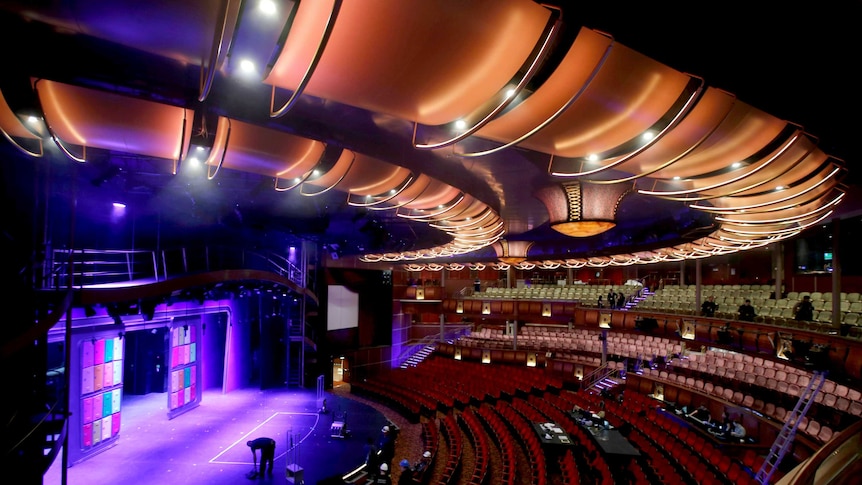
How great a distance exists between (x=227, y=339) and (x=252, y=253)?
516 centimetres

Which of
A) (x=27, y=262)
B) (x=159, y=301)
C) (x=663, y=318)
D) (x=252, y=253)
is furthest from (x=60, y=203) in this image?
(x=663, y=318)

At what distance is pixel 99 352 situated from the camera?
1217 cm

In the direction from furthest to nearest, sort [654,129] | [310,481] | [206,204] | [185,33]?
[206,204]
[310,481]
[654,129]
[185,33]

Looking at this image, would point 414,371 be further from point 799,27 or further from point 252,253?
point 799,27

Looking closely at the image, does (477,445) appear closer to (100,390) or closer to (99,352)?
(100,390)

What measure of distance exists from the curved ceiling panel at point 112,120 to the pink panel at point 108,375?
11.4 m

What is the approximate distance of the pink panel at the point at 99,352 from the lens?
12.0 meters

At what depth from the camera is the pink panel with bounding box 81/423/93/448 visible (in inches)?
452

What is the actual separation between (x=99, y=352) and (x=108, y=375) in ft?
2.70

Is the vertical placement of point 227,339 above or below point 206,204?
below

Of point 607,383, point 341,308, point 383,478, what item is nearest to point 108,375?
Answer: point 383,478

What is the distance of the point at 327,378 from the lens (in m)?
21.5

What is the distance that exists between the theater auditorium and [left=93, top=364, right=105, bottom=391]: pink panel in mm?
55

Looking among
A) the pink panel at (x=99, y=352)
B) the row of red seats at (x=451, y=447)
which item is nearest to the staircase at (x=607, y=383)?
the row of red seats at (x=451, y=447)
